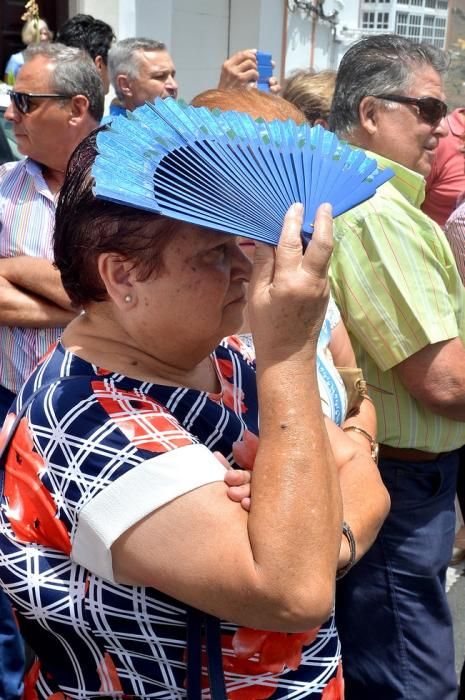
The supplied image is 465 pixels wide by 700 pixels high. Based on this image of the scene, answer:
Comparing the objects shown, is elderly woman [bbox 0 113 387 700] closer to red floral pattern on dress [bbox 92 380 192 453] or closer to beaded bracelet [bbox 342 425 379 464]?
red floral pattern on dress [bbox 92 380 192 453]

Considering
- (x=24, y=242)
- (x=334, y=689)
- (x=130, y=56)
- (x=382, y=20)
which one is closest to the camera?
(x=334, y=689)

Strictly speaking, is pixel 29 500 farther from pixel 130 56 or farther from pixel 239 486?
pixel 130 56

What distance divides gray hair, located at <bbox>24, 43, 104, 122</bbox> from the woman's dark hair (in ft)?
5.91

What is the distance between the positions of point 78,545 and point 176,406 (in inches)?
9.5

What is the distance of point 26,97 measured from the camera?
289 cm

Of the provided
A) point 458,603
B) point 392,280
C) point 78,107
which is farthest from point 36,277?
point 458,603

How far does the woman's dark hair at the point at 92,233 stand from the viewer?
115cm

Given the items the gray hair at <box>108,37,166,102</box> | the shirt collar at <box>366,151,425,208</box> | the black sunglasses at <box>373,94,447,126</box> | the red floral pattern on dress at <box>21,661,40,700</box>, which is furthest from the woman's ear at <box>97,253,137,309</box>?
the gray hair at <box>108,37,166,102</box>

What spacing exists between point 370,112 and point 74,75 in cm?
114

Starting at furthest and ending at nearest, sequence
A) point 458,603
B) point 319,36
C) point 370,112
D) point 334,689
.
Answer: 1. point 319,36
2. point 458,603
3. point 370,112
4. point 334,689

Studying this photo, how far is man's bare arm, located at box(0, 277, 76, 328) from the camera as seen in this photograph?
2451 millimetres

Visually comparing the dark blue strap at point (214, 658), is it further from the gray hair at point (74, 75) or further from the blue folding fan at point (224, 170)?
the gray hair at point (74, 75)

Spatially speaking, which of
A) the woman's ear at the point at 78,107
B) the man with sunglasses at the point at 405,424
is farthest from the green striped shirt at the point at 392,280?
the woman's ear at the point at 78,107

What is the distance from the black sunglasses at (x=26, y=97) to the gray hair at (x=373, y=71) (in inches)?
39.0
